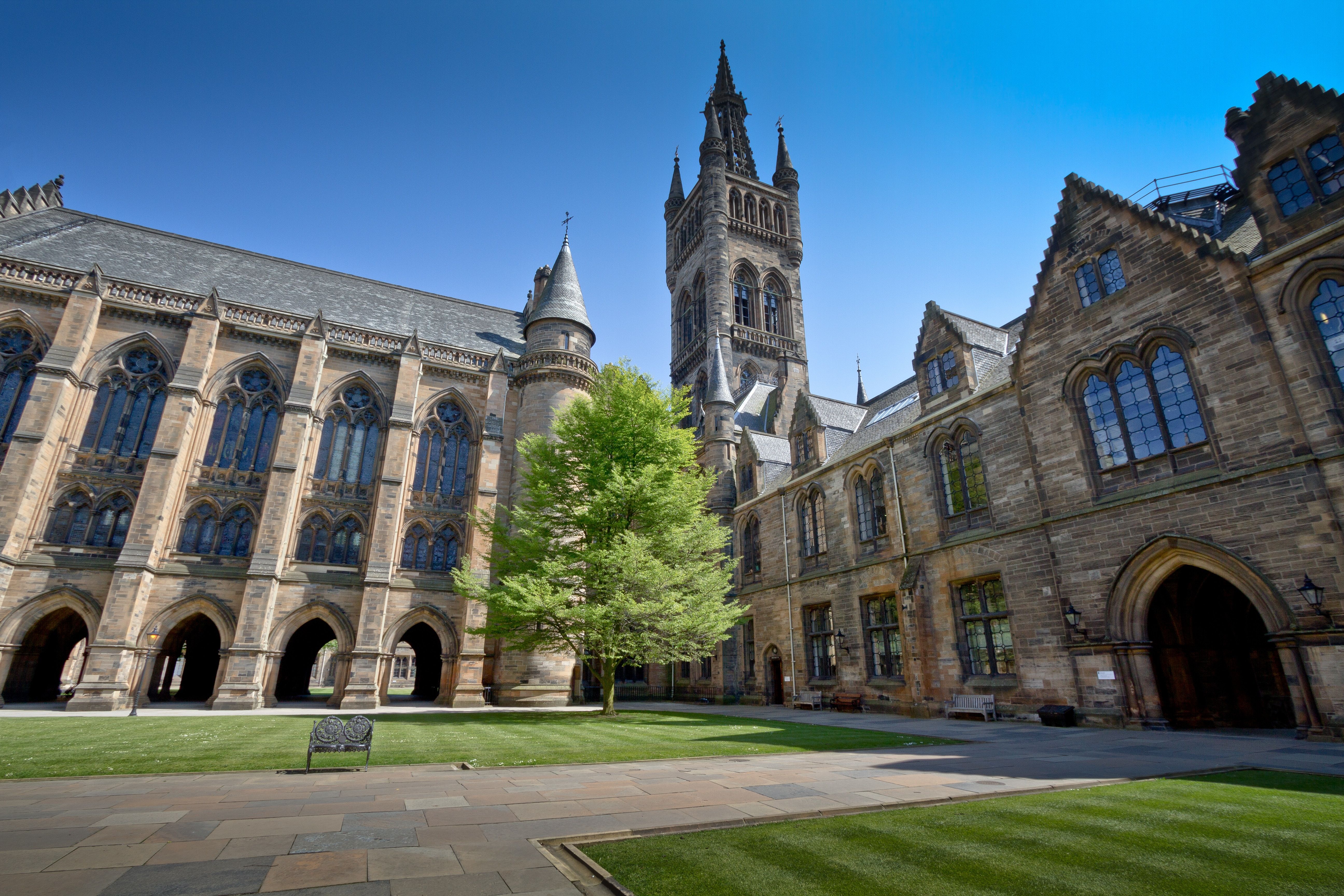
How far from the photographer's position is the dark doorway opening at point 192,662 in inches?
1153

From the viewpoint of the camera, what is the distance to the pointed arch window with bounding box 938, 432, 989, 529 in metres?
19.2

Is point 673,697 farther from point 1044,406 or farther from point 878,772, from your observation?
point 878,772

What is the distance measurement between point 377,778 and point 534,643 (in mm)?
11973

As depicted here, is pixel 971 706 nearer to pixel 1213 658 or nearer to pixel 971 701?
pixel 971 701

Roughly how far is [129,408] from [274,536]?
→ 8.85 m

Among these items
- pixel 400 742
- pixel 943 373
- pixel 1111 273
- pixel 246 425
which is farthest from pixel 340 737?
pixel 246 425

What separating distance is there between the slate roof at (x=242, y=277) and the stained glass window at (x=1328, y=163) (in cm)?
3156

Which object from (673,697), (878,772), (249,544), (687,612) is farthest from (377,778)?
(673,697)

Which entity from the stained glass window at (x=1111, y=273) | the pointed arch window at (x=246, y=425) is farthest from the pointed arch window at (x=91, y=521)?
the stained glass window at (x=1111, y=273)

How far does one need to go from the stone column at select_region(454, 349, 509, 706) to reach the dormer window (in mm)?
17127

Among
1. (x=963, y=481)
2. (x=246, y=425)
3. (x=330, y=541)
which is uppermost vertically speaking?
(x=246, y=425)

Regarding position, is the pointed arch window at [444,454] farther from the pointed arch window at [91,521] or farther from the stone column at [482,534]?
the pointed arch window at [91,521]

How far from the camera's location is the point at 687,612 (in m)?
19.4

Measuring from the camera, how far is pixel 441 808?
6.46 metres
